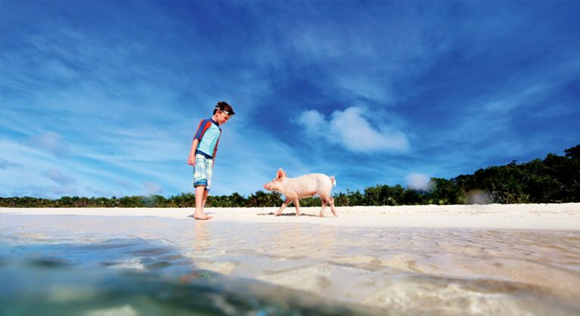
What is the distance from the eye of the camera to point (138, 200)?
66.4ft

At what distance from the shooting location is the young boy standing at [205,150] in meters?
7.88

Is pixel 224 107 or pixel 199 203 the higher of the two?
pixel 224 107

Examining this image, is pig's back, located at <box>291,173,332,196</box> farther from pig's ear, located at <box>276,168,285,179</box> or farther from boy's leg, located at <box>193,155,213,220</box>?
boy's leg, located at <box>193,155,213,220</box>

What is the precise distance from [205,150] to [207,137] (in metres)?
0.35

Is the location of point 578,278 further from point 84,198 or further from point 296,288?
point 84,198

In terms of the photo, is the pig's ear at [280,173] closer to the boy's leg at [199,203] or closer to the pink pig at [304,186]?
the pink pig at [304,186]

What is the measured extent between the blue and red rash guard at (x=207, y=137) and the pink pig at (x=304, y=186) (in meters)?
2.46

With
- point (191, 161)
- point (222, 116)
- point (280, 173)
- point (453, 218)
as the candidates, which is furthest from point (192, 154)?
point (453, 218)

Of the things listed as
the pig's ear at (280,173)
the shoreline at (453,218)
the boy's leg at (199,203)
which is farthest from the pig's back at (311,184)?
the boy's leg at (199,203)

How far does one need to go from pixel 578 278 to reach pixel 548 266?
280 millimetres

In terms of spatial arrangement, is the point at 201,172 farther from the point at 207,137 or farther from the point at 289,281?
the point at 289,281

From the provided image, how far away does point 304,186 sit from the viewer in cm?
954

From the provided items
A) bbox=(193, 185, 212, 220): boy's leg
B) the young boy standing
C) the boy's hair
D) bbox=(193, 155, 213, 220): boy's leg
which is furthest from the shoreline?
the boy's hair

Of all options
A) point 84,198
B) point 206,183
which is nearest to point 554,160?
point 206,183
